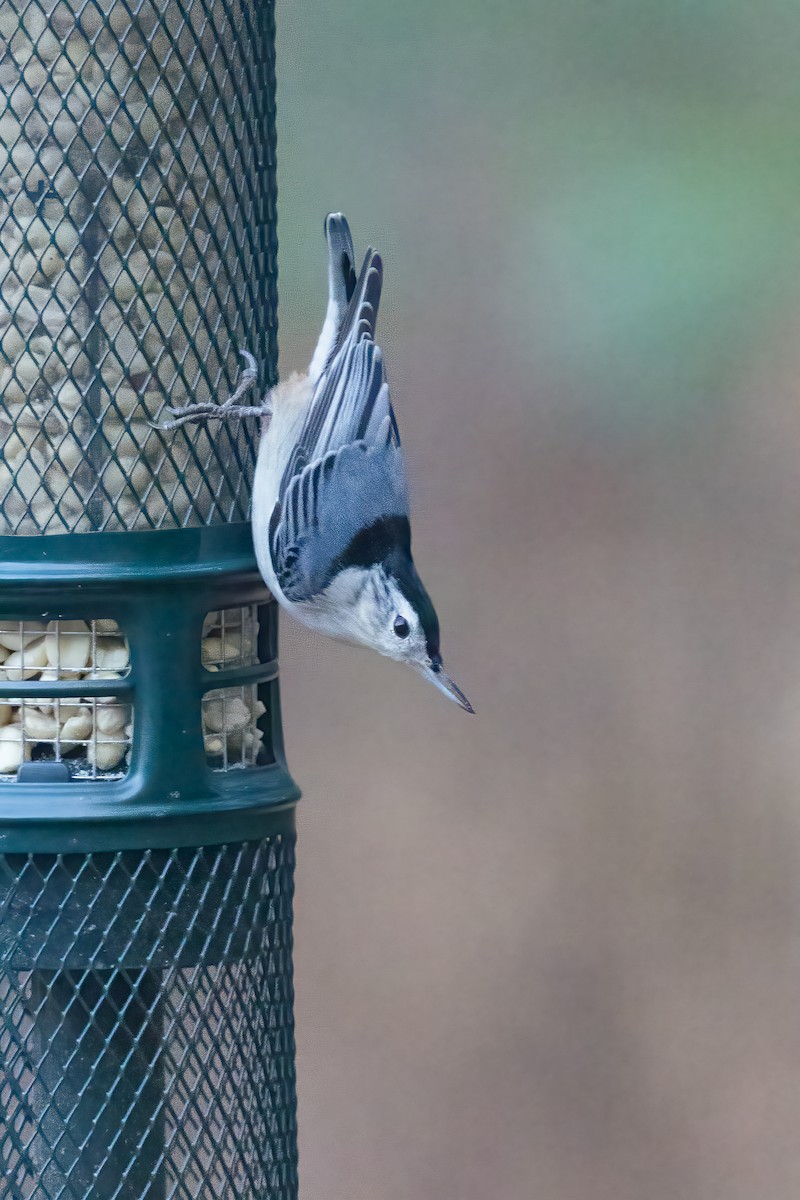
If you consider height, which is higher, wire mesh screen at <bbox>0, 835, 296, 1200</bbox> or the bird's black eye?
the bird's black eye

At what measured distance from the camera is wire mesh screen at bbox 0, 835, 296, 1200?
69.6 inches

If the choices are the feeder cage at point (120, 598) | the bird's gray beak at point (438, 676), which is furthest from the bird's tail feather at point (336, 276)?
the bird's gray beak at point (438, 676)

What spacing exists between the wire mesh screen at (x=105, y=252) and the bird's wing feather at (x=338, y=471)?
11 cm

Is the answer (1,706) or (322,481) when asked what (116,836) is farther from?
(322,481)

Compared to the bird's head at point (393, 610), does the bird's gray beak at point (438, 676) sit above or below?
below

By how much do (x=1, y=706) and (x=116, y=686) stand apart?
0.58ft

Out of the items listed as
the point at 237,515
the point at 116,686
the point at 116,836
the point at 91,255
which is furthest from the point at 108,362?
the point at 116,836

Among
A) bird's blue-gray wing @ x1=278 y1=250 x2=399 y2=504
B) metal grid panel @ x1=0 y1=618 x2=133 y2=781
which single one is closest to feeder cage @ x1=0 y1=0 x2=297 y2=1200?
metal grid panel @ x1=0 y1=618 x2=133 y2=781

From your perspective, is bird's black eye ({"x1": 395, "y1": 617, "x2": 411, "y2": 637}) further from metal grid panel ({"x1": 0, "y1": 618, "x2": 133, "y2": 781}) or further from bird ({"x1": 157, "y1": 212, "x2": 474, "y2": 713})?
metal grid panel ({"x1": 0, "y1": 618, "x2": 133, "y2": 781})

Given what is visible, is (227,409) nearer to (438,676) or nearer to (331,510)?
(331,510)

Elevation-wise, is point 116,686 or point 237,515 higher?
point 237,515

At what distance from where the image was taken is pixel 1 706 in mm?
1870

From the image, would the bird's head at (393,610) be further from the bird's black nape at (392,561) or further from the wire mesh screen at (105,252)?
the wire mesh screen at (105,252)

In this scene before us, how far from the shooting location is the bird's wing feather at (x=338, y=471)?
6.03ft
